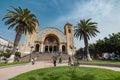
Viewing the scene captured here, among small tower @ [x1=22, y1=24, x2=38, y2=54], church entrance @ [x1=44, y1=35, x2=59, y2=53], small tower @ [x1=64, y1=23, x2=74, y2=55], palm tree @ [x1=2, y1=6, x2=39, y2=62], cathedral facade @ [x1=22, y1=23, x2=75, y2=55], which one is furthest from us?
church entrance @ [x1=44, y1=35, x2=59, y2=53]

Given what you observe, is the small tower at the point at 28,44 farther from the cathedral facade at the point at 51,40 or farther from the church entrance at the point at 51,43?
the church entrance at the point at 51,43

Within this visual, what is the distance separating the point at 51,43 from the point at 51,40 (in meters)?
1.56

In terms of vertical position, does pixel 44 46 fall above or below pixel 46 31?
below

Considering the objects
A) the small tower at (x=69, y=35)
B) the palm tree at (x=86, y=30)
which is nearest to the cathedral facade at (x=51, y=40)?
the small tower at (x=69, y=35)

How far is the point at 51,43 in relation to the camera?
236ft

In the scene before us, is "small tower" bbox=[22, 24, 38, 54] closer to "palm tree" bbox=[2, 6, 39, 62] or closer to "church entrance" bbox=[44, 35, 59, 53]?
"church entrance" bbox=[44, 35, 59, 53]

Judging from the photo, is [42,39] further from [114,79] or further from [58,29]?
[114,79]

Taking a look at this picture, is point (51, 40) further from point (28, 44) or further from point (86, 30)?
point (86, 30)

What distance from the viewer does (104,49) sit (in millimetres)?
55906

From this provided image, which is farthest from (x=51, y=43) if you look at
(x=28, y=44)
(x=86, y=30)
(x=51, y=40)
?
(x=86, y=30)

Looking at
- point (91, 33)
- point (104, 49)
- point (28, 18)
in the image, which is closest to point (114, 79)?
point (28, 18)

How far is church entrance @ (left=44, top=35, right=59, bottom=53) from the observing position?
7062 cm

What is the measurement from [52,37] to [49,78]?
60.4 m

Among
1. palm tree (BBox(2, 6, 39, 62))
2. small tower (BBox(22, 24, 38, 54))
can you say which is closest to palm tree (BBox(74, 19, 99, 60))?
palm tree (BBox(2, 6, 39, 62))
